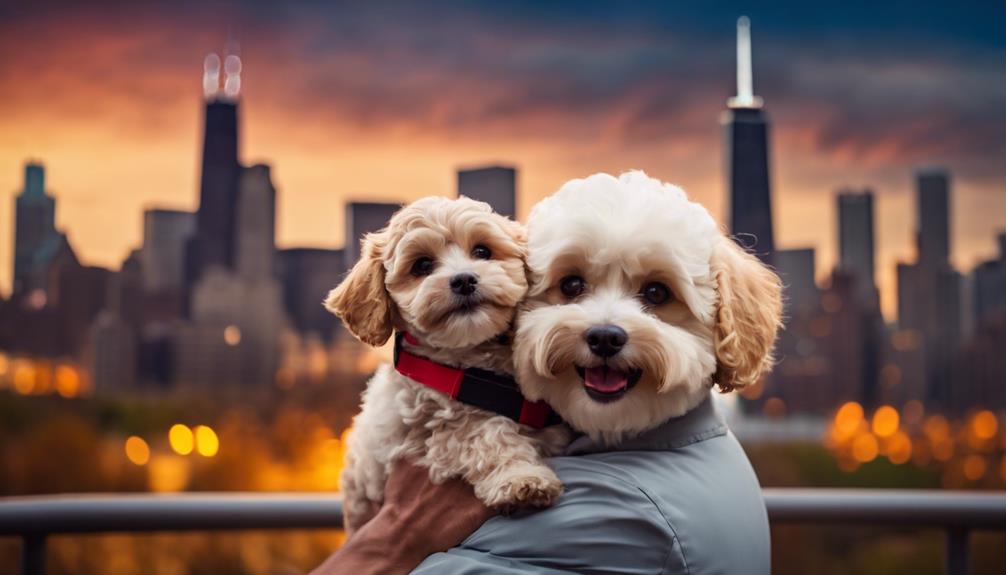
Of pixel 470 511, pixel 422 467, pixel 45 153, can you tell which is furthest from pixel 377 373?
pixel 45 153

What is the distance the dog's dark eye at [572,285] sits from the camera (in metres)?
1.62

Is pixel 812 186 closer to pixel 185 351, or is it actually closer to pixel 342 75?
pixel 342 75

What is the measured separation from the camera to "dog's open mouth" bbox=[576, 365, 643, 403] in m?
1.52

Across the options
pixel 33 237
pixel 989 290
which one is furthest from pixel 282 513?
pixel 989 290

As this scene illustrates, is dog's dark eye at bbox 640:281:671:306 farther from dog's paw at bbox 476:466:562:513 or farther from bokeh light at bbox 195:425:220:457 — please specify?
bokeh light at bbox 195:425:220:457

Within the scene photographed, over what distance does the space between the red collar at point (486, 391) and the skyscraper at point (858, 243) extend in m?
37.4

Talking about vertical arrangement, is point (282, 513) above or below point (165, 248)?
below

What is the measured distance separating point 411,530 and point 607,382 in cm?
41

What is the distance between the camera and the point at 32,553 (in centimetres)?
220

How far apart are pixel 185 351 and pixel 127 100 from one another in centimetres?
941

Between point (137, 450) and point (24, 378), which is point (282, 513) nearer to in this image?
point (137, 450)

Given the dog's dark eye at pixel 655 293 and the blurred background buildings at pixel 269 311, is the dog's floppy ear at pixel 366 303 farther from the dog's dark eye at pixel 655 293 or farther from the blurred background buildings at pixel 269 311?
the blurred background buildings at pixel 269 311

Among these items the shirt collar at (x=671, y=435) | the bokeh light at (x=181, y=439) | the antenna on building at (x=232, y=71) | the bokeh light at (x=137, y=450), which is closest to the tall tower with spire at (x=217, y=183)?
the antenna on building at (x=232, y=71)

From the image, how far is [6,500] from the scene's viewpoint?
218 cm
